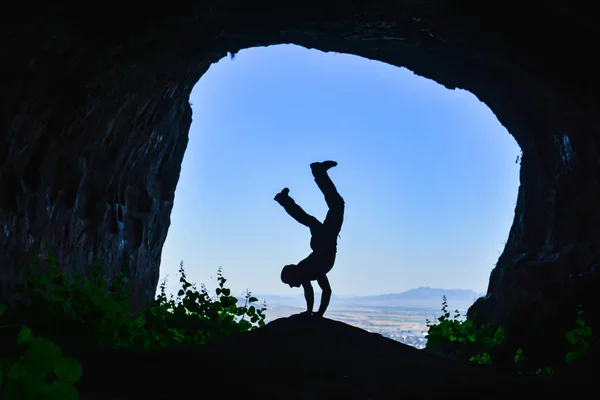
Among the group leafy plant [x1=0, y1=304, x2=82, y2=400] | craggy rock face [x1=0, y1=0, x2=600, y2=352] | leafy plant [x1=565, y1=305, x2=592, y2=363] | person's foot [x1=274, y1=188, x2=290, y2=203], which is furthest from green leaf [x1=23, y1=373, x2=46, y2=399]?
leafy plant [x1=565, y1=305, x2=592, y2=363]

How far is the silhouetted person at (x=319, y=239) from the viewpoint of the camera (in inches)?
270

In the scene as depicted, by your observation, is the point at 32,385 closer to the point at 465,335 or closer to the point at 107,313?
the point at 107,313

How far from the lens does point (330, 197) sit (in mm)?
7070

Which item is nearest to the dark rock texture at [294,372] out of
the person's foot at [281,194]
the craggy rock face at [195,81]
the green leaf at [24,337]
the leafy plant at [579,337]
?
the leafy plant at [579,337]

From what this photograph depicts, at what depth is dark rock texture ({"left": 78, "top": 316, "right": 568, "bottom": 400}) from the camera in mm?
4000

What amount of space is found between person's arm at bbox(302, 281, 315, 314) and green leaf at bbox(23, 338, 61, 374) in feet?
19.4

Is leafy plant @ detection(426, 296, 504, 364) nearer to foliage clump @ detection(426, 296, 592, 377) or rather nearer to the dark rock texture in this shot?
foliage clump @ detection(426, 296, 592, 377)

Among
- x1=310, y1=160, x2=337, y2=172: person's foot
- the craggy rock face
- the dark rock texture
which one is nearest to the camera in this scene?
the dark rock texture

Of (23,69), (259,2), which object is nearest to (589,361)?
(259,2)

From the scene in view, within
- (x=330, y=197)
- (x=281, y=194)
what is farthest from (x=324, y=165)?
(x=281, y=194)

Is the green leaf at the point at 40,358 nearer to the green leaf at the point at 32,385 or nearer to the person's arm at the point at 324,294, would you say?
the green leaf at the point at 32,385

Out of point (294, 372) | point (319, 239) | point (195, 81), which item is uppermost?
point (195, 81)

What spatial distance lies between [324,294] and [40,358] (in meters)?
6.11

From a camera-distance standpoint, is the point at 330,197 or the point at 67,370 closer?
the point at 67,370
